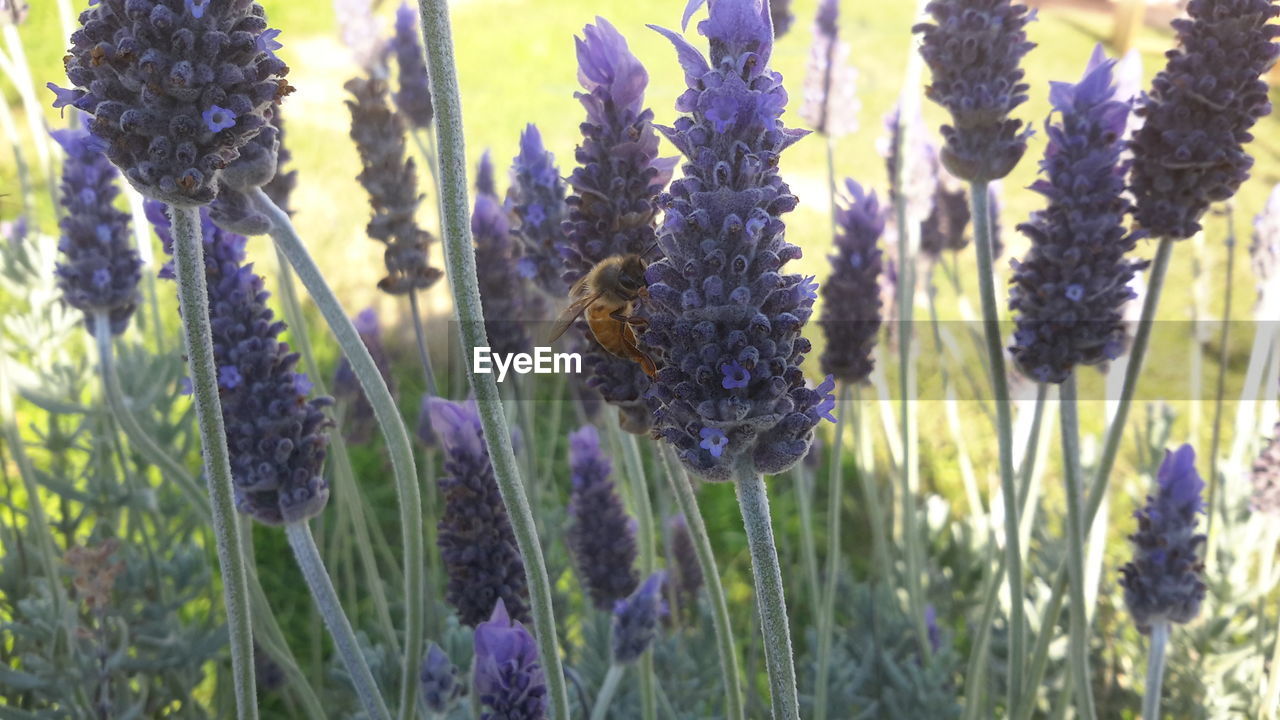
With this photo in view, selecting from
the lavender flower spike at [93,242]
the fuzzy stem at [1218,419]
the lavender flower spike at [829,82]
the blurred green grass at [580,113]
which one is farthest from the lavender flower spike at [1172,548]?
the blurred green grass at [580,113]

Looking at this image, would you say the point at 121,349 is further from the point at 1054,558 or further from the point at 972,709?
the point at 1054,558

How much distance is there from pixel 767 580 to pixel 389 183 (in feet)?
4.73

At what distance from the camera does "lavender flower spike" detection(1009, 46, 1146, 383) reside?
1.49 m

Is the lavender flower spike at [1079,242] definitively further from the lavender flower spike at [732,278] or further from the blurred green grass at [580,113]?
the blurred green grass at [580,113]

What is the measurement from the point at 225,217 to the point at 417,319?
92 centimetres

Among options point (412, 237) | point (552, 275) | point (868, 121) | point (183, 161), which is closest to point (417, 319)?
point (412, 237)

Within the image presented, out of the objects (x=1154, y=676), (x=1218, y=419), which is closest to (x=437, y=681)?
(x=1154, y=676)

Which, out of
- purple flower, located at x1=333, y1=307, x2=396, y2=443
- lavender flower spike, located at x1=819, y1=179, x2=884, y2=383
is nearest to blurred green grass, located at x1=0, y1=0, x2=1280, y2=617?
purple flower, located at x1=333, y1=307, x2=396, y2=443

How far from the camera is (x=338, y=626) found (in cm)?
139

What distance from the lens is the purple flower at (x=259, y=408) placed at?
1.43 meters

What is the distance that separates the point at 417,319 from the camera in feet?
7.06

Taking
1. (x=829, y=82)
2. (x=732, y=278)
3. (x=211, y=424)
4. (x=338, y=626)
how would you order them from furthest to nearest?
(x=829, y=82), (x=338, y=626), (x=211, y=424), (x=732, y=278)

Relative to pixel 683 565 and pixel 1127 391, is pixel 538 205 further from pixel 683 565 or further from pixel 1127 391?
pixel 683 565

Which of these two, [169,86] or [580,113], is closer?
[169,86]
